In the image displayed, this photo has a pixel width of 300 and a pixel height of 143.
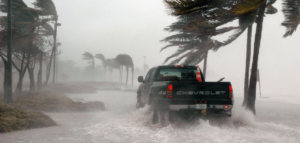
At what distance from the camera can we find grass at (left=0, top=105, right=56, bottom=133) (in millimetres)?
7094

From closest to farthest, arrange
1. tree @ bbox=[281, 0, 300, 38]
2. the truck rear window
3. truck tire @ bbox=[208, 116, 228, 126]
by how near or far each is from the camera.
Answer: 1. truck tire @ bbox=[208, 116, 228, 126]
2. the truck rear window
3. tree @ bbox=[281, 0, 300, 38]

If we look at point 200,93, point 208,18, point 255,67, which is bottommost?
point 200,93

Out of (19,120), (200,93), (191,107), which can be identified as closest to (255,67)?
(200,93)

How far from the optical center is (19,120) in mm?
7590

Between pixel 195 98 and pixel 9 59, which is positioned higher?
pixel 9 59

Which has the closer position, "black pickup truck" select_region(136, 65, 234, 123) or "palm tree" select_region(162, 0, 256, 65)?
"black pickup truck" select_region(136, 65, 234, 123)

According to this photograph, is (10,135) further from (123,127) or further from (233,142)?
(233,142)

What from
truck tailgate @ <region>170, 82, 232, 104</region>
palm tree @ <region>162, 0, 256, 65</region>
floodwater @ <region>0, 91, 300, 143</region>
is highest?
palm tree @ <region>162, 0, 256, 65</region>

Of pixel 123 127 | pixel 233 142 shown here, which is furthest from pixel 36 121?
pixel 233 142

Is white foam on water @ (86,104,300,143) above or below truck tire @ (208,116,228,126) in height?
below

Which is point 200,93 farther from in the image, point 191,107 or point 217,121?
point 217,121

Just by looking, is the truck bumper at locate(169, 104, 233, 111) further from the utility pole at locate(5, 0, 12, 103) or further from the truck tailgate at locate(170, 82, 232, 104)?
the utility pole at locate(5, 0, 12, 103)

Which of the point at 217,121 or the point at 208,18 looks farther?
the point at 208,18

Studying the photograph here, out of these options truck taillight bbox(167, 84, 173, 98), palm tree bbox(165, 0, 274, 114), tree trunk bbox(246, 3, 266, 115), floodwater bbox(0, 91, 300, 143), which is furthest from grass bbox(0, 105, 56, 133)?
tree trunk bbox(246, 3, 266, 115)
